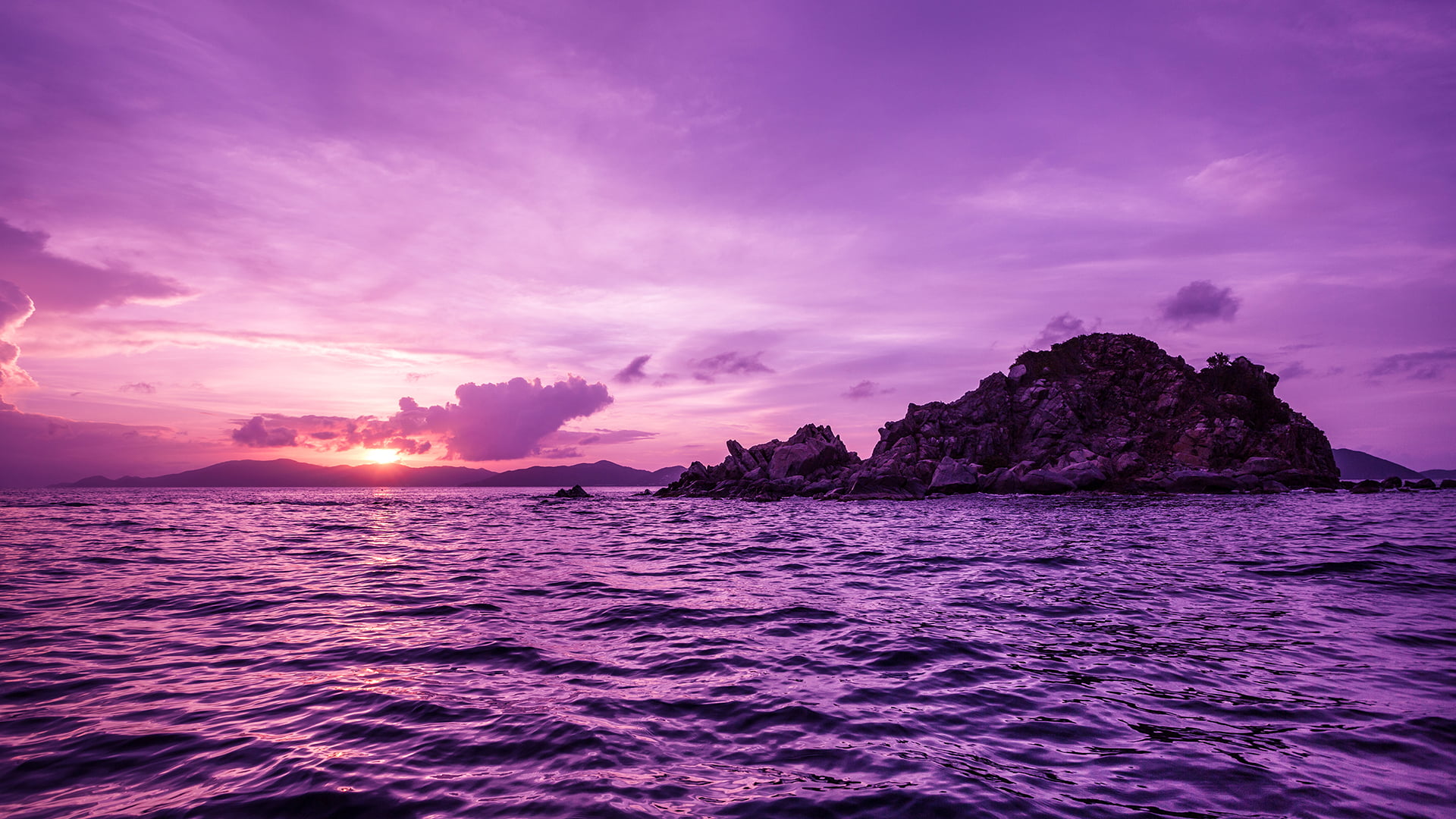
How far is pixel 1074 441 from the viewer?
8481 cm

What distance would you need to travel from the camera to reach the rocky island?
70.2m

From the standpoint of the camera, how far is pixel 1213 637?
1016 centimetres

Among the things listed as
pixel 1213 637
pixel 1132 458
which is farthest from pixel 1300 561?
pixel 1132 458

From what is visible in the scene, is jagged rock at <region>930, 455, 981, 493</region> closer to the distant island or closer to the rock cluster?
the distant island

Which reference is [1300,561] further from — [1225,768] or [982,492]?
[982,492]

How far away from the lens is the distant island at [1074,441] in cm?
7025

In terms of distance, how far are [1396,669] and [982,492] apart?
221 ft

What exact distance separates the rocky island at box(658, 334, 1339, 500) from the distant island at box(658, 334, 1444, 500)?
18cm

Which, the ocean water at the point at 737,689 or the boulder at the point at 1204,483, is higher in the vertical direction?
the boulder at the point at 1204,483

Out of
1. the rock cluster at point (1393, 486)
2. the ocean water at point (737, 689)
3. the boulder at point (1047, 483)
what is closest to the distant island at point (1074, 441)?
the boulder at point (1047, 483)

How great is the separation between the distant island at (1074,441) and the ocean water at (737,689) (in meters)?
51.8

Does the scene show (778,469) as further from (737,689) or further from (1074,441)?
(737,689)

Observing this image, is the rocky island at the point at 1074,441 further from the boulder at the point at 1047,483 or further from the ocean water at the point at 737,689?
the ocean water at the point at 737,689

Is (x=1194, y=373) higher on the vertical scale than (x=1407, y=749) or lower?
higher
